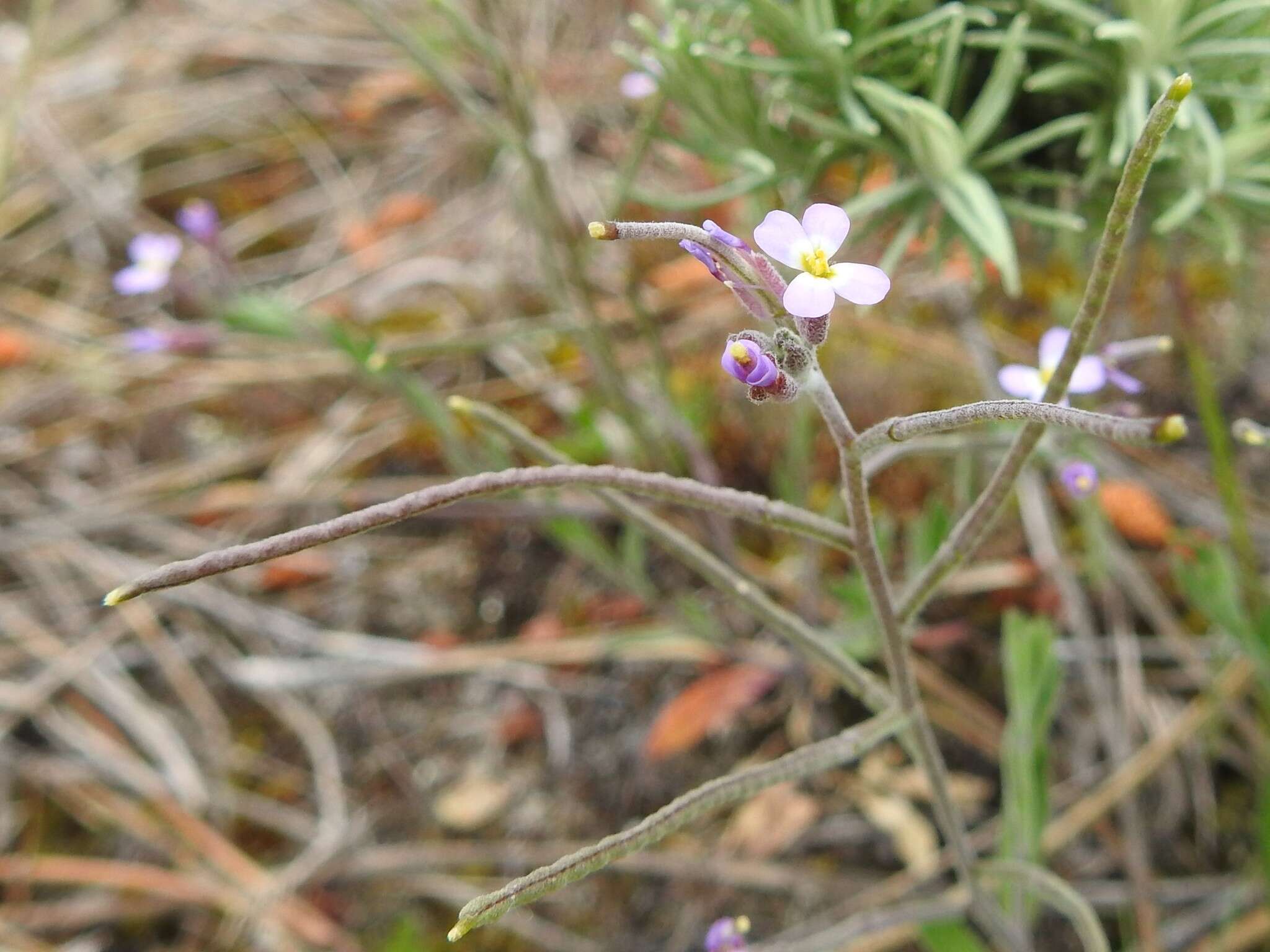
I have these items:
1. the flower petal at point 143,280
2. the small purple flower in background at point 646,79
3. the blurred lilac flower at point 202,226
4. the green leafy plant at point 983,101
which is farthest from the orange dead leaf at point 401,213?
the green leafy plant at point 983,101

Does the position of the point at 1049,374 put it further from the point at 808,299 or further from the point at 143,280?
the point at 143,280

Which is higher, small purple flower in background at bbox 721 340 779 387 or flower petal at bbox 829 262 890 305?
flower petal at bbox 829 262 890 305

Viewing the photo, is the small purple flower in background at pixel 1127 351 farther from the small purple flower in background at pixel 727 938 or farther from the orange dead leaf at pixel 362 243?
the orange dead leaf at pixel 362 243

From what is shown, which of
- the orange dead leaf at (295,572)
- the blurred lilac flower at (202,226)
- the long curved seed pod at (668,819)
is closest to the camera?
the long curved seed pod at (668,819)

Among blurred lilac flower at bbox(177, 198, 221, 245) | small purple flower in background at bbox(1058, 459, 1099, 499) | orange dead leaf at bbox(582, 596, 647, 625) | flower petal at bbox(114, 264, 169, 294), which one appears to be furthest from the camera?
orange dead leaf at bbox(582, 596, 647, 625)

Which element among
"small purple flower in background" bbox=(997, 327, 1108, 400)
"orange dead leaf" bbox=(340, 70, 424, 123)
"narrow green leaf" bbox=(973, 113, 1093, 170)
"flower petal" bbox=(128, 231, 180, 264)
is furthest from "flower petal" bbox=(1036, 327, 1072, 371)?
"orange dead leaf" bbox=(340, 70, 424, 123)

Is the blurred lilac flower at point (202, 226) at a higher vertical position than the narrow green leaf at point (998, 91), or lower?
lower

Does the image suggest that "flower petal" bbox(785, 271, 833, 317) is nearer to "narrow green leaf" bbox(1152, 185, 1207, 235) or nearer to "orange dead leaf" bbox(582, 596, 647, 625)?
A: "narrow green leaf" bbox(1152, 185, 1207, 235)
